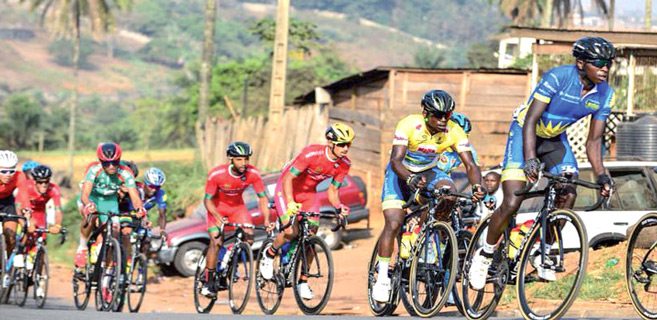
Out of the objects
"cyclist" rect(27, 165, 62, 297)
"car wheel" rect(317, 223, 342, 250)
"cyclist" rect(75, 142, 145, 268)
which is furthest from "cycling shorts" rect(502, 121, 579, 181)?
"car wheel" rect(317, 223, 342, 250)

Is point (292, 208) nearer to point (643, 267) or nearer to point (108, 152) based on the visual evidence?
point (108, 152)

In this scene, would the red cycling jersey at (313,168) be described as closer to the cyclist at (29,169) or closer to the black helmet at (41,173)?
the black helmet at (41,173)

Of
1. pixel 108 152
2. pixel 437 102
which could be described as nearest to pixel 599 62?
pixel 437 102

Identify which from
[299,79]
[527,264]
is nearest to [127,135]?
[299,79]

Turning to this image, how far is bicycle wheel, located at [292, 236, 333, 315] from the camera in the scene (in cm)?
1249

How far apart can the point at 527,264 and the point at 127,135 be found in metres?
101

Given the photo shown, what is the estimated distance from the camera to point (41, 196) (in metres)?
17.4

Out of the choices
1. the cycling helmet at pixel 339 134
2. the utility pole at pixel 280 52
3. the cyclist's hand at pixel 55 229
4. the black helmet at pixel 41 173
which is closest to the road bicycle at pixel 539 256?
the cycling helmet at pixel 339 134

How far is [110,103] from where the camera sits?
469ft

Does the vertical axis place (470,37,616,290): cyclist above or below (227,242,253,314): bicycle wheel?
→ above

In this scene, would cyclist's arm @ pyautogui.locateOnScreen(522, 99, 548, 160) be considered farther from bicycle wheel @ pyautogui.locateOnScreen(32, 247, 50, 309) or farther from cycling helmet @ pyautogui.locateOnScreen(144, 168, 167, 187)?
cycling helmet @ pyautogui.locateOnScreen(144, 168, 167, 187)

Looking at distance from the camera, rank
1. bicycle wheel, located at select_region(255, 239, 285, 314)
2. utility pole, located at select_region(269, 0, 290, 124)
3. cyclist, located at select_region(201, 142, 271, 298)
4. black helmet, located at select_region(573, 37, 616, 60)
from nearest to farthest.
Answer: black helmet, located at select_region(573, 37, 616, 60), bicycle wheel, located at select_region(255, 239, 285, 314), cyclist, located at select_region(201, 142, 271, 298), utility pole, located at select_region(269, 0, 290, 124)

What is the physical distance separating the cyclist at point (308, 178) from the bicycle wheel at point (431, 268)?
2169 millimetres

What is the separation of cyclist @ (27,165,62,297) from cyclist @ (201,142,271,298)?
2.99 meters
